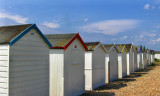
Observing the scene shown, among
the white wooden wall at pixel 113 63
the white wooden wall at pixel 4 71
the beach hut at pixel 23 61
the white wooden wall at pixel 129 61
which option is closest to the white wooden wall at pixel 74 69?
the beach hut at pixel 23 61

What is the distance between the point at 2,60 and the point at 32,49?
1.37 meters

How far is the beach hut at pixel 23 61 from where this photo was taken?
688cm

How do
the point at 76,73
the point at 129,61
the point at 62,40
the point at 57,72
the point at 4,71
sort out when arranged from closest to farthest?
the point at 4,71 < the point at 57,72 < the point at 62,40 < the point at 76,73 < the point at 129,61

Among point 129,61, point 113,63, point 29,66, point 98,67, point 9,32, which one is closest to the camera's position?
point 9,32

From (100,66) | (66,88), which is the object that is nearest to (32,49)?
(66,88)

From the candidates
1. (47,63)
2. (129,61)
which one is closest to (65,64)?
(47,63)

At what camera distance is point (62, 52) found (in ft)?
35.8

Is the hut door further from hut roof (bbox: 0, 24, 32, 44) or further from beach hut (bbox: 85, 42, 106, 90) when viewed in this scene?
hut roof (bbox: 0, 24, 32, 44)

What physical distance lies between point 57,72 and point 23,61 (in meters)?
3.66

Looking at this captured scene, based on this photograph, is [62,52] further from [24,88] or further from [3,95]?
[3,95]

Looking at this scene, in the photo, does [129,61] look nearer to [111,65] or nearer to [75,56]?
[111,65]

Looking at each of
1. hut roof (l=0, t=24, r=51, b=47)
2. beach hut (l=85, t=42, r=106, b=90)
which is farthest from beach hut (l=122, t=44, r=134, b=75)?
hut roof (l=0, t=24, r=51, b=47)

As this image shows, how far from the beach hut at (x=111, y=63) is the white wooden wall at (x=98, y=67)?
190 cm

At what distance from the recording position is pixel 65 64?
1108 cm
